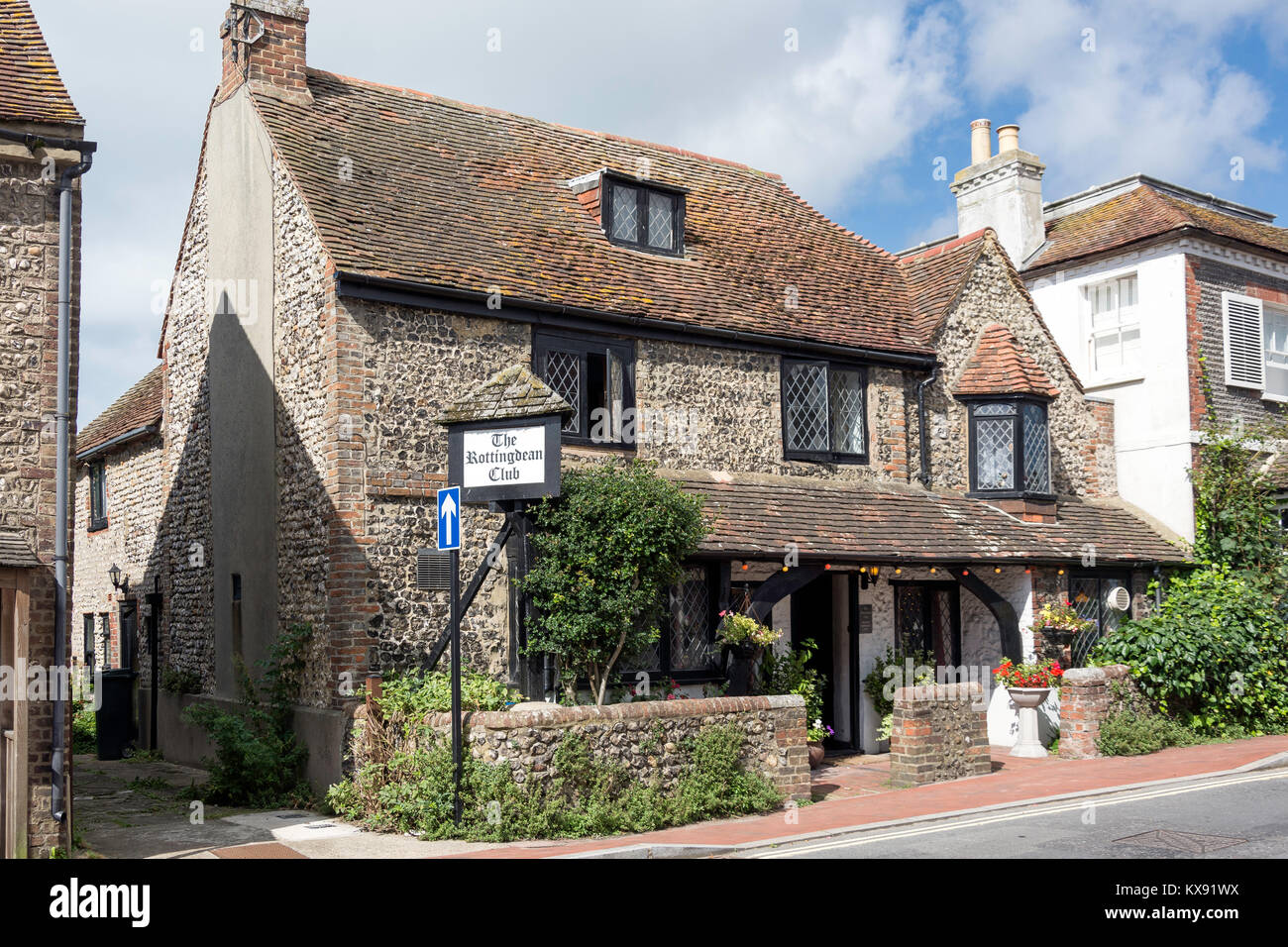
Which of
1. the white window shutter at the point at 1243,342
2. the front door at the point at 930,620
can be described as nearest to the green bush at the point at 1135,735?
the front door at the point at 930,620

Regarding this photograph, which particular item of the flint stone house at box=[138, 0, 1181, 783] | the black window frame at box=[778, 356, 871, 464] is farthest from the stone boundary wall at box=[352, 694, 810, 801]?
the black window frame at box=[778, 356, 871, 464]

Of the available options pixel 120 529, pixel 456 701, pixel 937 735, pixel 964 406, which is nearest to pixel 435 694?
pixel 456 701

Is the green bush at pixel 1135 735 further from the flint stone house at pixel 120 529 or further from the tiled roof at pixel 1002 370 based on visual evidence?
the flint stone house at pixel 120 529

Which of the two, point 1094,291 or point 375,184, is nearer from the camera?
point 375,184

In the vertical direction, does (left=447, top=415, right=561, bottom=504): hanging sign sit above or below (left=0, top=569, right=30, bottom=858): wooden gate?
above

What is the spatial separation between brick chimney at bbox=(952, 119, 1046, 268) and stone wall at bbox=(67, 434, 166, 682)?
49.2 feet

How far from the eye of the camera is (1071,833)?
34.0 feet

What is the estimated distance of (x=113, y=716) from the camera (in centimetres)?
1802

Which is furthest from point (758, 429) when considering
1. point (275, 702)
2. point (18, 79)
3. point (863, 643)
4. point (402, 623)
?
point (18, 79)

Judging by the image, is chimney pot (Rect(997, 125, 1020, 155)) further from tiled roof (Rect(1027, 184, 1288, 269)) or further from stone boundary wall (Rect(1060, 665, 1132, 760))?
stone boundary wall (Rect(1060, 665, 1132, 760))

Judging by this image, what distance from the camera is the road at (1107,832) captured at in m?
9.56

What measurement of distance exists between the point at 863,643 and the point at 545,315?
6455 millimetres

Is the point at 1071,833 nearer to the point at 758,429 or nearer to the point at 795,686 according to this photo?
the point at 795,686

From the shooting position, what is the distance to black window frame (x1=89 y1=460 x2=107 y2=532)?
72.5 feet
